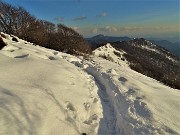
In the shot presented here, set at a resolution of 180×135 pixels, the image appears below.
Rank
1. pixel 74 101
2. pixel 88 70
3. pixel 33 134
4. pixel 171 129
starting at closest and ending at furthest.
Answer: pixel 33 134 < pixel 171 129 < pixel 74 101 < pixel 88 70

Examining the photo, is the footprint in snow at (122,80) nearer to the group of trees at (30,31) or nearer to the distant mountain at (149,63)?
the distant mountain at (149,63)

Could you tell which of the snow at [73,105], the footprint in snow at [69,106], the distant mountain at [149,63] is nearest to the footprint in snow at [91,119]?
the snow at [73,105]

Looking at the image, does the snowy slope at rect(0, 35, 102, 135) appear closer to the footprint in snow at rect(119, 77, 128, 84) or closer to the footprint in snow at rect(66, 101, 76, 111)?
the footprint in snow at rect(66, 101, 76, 111)

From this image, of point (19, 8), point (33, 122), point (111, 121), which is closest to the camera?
point (33, 122)

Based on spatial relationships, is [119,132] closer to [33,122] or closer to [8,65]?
[33,122]

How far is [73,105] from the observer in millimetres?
12469

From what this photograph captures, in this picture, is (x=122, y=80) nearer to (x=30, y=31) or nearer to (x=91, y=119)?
(x=91, y=119)

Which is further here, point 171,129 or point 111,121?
point 111,121

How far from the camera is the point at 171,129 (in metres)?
10.9

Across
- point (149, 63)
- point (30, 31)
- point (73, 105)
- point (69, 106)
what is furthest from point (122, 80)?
point (149, 63)

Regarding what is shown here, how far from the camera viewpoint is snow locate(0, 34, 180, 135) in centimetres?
1025

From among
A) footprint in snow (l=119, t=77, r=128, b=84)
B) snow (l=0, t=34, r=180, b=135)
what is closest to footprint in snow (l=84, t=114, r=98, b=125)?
snow (l=0, t=34, r=180, b=135)

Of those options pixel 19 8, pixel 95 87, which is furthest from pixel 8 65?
pixel 19 8

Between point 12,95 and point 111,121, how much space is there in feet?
12.6
